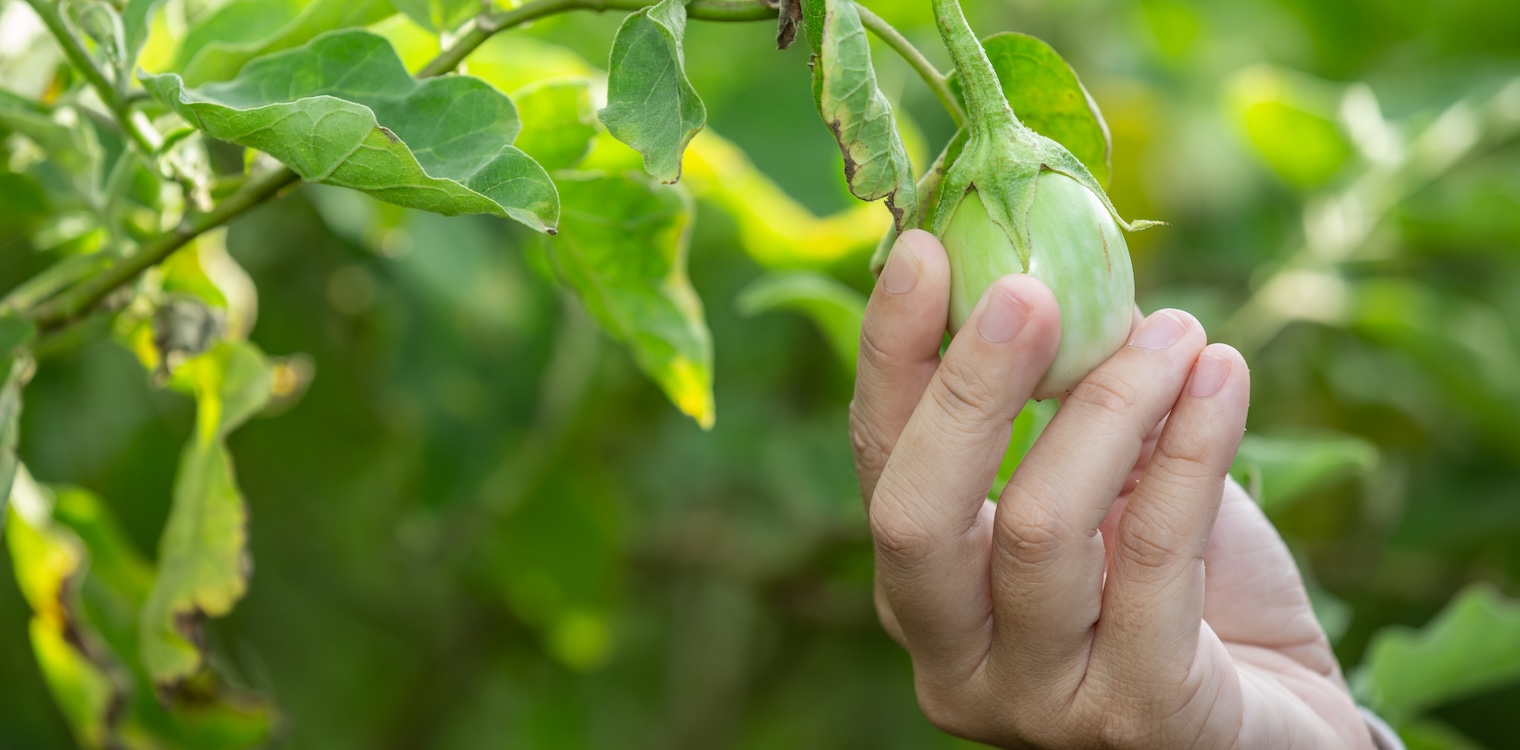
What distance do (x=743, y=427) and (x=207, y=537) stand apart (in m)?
0.59

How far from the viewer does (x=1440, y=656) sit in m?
0.74

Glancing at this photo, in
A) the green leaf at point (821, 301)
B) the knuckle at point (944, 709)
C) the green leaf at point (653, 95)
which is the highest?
the green leaf at point (653, 95)

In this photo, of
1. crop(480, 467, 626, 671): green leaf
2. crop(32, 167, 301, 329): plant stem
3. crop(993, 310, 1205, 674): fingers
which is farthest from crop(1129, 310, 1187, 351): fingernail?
crop(480, 467, 626, 671): green leaf

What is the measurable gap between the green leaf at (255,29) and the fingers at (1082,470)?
0.32 m

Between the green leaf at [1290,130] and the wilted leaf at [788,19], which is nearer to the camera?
the wilted leaf at [788,19]

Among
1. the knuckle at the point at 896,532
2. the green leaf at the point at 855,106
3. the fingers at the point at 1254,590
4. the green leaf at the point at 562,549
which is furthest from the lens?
the green leaf at the point at 562,549

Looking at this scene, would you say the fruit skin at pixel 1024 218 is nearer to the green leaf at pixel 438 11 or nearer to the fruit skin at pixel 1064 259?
the fruit skin at pixel 1064 259

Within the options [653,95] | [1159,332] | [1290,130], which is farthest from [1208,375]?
[1290,130]

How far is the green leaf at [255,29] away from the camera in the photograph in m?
0.49

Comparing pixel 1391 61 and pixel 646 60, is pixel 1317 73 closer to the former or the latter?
pixel 1391 61

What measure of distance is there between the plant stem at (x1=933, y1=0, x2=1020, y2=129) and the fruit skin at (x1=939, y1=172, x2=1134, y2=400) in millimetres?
26

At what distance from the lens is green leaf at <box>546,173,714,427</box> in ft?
1.75

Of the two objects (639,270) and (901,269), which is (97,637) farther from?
(901,269)

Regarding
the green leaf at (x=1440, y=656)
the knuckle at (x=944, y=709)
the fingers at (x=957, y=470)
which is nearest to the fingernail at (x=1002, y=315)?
the fingers at (x=957, y=470)
